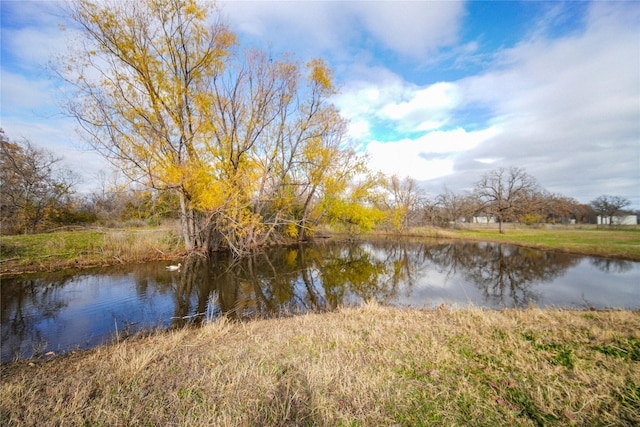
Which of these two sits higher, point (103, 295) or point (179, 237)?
point (179, 237)

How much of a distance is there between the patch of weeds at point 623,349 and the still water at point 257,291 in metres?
3.34

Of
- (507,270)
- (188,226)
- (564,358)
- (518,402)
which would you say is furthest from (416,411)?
(188,226)

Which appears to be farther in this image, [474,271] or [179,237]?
[179,237]

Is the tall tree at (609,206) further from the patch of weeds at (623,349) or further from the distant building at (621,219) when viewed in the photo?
the patch of weeds at (623,349)

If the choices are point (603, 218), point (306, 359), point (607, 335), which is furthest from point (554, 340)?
point (603, 218)

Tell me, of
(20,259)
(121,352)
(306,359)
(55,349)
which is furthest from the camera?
(20,259)

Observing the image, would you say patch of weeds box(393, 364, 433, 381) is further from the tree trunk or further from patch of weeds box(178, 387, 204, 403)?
the tree trunk

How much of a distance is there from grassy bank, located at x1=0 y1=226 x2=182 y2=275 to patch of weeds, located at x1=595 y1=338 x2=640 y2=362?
790 inches

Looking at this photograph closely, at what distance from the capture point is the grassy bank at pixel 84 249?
12672 mm

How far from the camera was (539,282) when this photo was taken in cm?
1283

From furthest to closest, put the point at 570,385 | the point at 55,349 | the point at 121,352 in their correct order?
the point at 55,349
the point at 121,352
the point at 570,385

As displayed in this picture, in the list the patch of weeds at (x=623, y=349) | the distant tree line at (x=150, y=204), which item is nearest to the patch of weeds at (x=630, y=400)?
the patch of weeds at (x=623, y=349)

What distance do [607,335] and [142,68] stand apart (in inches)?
875

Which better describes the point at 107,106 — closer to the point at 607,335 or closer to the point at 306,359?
the point at 306,359
